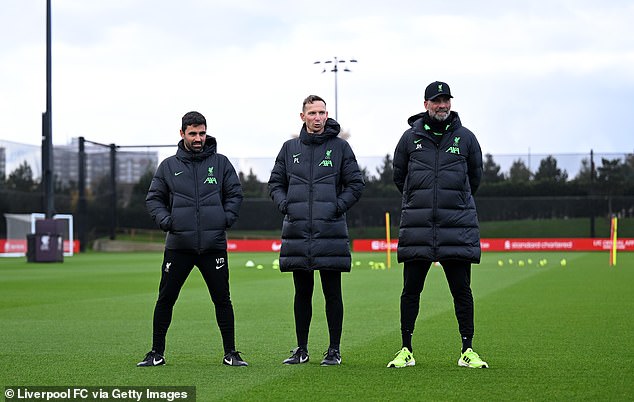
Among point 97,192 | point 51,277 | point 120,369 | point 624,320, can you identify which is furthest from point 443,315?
point 97,192

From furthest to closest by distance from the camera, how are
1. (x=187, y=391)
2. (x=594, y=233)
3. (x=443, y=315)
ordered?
(x=594, y=233), (x=443, y=315), (x=187, y=391)

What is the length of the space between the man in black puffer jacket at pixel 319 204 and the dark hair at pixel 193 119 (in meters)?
0.67

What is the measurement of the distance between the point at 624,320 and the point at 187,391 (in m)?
6.72

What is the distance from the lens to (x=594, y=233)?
51531 millimetres

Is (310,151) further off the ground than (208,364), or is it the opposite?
(310,151)

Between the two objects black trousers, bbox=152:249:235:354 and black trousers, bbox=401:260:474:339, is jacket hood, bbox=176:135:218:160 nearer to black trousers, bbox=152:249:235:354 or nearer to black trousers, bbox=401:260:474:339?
black trousers, bbox=152:249:235:354

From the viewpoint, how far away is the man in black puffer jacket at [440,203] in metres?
8.56

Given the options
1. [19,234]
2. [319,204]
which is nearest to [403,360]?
[319,204]

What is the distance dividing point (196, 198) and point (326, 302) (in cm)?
128

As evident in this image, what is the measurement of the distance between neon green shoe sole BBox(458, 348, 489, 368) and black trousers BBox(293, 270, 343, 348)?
0.95 m

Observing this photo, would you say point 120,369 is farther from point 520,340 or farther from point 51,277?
point 51,277
